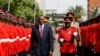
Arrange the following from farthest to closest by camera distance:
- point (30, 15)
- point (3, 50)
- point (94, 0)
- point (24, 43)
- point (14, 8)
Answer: point (94, 0), point (30, 15), point (14, 8), point (24, 43), point (3, 50)

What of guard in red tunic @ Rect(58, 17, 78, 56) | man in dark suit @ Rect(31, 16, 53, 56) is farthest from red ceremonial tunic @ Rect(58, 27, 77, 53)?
man in dark suit @ Rect(31, 16, 53, 56)

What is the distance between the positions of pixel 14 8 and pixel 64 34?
47.3m

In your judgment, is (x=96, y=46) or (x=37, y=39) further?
(x=96, y=46)

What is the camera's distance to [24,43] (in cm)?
2155

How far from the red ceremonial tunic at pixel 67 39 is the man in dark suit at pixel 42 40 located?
2.07ft

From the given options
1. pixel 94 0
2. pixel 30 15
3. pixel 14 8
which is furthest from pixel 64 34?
pixel 94 0

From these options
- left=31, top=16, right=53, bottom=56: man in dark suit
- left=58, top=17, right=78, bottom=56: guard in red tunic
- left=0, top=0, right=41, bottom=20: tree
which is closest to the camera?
left=31, top=16, right=53, bottom=56: man in dark suit

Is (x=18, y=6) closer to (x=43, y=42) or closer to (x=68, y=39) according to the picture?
(x=68, y=39)

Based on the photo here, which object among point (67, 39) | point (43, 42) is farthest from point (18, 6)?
point (43, 42)

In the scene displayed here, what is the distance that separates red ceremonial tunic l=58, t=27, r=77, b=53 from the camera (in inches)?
539

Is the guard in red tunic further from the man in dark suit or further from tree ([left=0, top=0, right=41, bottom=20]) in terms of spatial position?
tree ([left=0, top=0, right=41, bottom=20])

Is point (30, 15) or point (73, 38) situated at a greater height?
point (73, 38)

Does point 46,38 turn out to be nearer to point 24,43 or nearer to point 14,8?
point 24,43

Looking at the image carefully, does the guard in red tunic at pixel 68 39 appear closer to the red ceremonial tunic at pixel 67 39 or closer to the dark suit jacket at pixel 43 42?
the red ceremonial tunic at pixel 67 39
